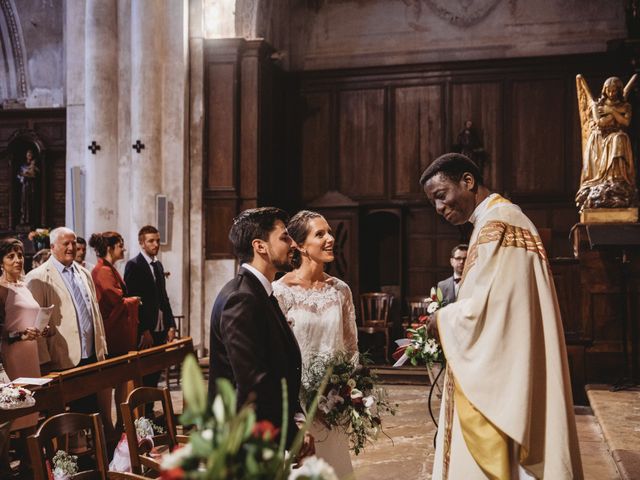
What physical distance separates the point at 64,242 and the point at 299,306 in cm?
267

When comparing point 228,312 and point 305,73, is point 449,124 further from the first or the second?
point 228,312

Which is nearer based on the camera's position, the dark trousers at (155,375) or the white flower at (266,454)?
the white flower at (266,454)

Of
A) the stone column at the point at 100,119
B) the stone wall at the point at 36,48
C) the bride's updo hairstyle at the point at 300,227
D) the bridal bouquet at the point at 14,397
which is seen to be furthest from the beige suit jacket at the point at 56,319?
the stone wall at the point at 36,48

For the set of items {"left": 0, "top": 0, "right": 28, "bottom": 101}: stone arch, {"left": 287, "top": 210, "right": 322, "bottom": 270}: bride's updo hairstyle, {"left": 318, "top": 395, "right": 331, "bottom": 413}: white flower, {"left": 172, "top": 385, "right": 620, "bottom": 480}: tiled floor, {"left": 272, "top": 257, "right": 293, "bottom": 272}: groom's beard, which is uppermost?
{"left": 0, "top": 0, "right": 28, "bottom": 101}: stone arch

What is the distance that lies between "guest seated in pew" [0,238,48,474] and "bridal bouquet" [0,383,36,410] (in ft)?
3.90

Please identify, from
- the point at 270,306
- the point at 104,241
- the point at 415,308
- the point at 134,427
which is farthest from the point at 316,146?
the point at 270,306

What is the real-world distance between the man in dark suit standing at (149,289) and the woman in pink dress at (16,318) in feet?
5.87

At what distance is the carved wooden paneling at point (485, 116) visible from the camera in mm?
11328

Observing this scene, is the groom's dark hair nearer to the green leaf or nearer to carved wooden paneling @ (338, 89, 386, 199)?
the green leaf

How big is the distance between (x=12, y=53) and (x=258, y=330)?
1164cm

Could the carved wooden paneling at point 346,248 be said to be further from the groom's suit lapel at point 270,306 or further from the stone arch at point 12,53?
the groom's suit lapel at point 270,306

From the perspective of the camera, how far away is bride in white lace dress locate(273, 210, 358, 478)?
150 inches

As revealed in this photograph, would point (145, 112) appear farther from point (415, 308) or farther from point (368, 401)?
point (368, 401)

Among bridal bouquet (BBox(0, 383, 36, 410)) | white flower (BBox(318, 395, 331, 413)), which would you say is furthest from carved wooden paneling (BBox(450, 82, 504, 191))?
bridal bouquet (BBox(0, 383, 36, 410))
